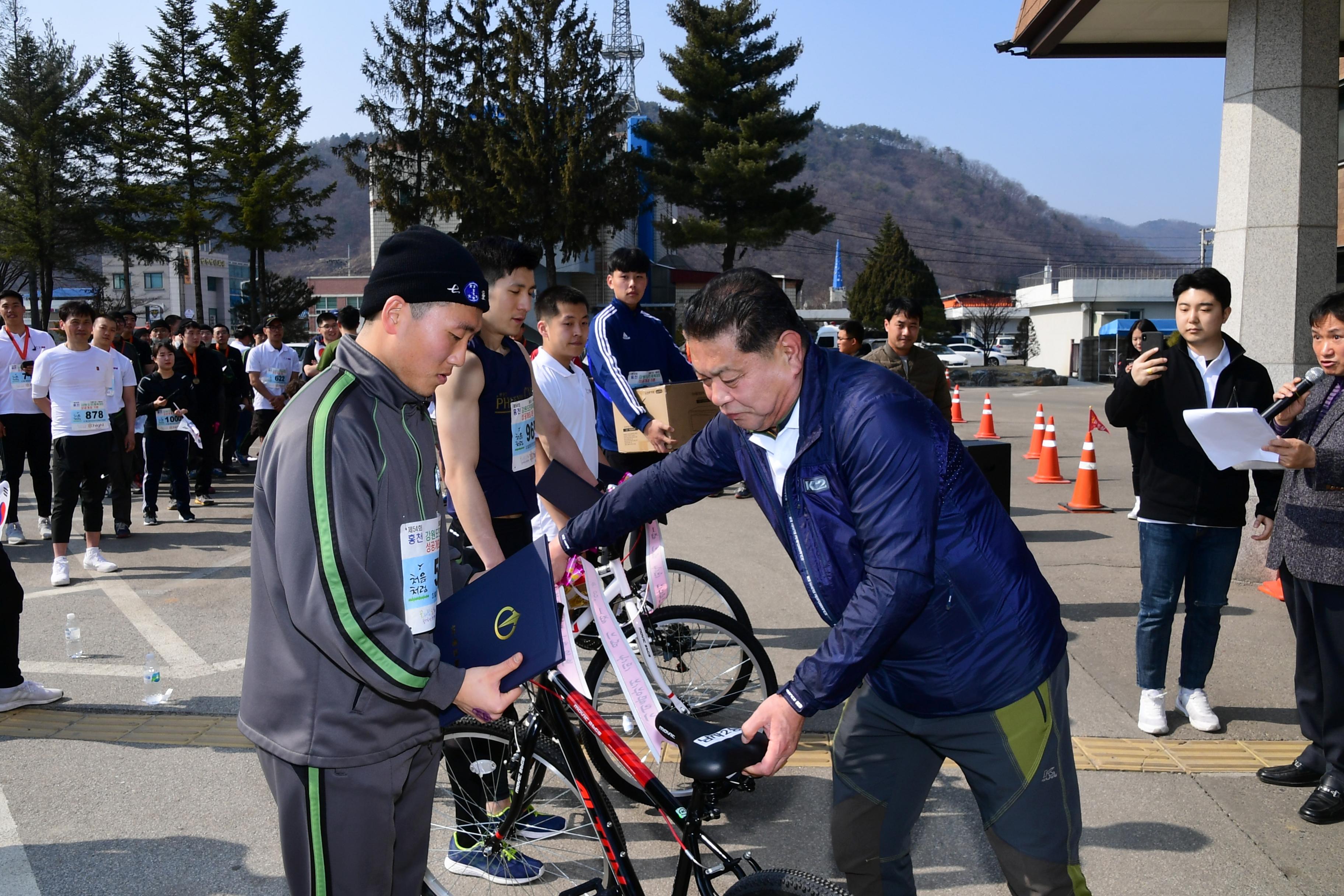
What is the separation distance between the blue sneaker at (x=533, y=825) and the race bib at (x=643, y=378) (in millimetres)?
3270

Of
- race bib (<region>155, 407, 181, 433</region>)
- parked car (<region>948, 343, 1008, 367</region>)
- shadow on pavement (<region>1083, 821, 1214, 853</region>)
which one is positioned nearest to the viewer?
shadow on pavement (<region>1083, 821, 1214, 853</region>)

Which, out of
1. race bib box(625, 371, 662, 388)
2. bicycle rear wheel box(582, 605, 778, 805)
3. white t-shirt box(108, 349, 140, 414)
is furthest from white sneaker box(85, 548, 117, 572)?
bicycle rear wheel box(582, 605, 778, 805)

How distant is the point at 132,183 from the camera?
41.2 m

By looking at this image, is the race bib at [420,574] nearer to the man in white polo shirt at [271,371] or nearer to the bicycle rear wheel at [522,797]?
the bicycle rear wheel at [522,797]

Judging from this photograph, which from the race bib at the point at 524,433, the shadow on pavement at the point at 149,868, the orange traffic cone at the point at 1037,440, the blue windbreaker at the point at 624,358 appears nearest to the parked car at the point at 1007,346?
the orange traffic cone at the point at 1037,440

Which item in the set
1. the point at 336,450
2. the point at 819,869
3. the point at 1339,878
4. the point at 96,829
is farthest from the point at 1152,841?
the point at 96,829

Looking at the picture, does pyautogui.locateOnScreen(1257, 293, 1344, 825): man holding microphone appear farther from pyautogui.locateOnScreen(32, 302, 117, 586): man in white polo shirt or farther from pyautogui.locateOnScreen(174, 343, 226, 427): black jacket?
pyautogui.locateOnScreen(174, 343, 226, 427): black jacket

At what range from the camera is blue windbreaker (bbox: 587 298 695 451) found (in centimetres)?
605

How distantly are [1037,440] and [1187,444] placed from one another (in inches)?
437

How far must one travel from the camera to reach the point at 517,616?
2135 millimetres

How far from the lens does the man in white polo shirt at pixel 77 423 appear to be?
7711mm

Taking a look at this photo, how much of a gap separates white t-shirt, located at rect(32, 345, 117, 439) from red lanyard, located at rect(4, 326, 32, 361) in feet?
2.68

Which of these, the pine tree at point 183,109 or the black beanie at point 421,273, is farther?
the pine tree at point 183,109

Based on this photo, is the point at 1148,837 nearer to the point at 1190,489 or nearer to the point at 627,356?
the point at 1190,489
